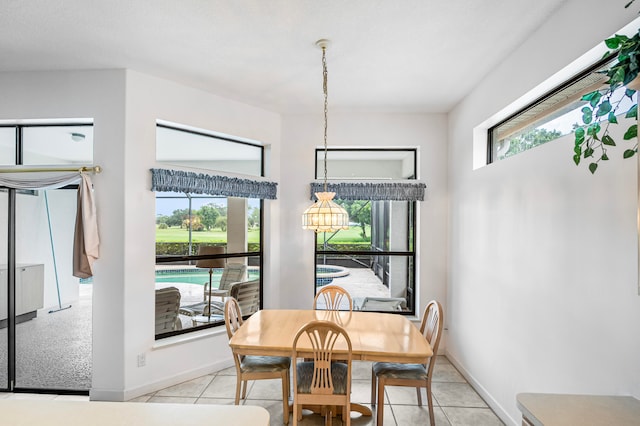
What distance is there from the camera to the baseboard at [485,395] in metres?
2.47

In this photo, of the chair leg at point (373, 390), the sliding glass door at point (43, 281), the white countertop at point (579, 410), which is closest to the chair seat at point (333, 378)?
the chair leg at point (373, 390)

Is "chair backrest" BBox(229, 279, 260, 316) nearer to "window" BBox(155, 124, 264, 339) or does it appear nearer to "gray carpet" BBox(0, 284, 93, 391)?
"window" BBox(155, 124, 264, 339)

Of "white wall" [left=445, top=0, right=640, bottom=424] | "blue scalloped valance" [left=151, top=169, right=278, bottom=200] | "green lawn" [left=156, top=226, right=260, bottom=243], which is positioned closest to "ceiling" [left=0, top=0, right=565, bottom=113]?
"white wall" [left=445, top=0, right=640, bottom=424]

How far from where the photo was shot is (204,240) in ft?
11.3

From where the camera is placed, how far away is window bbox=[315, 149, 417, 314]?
4023 millimetres

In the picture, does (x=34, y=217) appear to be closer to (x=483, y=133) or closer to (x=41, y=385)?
(x=41, y=385)

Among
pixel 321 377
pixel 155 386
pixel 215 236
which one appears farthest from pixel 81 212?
pixel 321 377

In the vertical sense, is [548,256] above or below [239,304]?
above

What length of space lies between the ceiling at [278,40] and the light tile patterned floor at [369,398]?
2.79 metres

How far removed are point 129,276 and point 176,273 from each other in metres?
0.48

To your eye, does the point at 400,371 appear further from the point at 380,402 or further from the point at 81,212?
the point at 81,212

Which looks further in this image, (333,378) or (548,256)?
(333,378)

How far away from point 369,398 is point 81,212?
2870mm

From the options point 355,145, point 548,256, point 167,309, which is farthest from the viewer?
point 355,145
